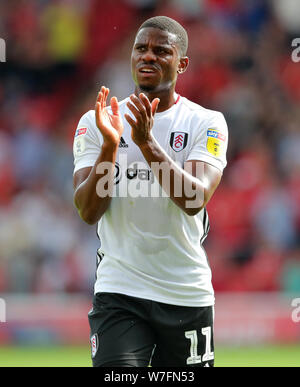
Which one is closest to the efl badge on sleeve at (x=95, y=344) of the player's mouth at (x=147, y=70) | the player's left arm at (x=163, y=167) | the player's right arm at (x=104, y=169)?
the player's right arm at (x=104, y=169)

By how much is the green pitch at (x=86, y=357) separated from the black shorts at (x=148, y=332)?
4.34 metres

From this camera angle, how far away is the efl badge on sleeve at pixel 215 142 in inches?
187

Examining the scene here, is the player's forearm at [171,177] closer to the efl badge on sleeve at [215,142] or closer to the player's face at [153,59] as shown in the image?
the efl badge on sleeve at [215,142]

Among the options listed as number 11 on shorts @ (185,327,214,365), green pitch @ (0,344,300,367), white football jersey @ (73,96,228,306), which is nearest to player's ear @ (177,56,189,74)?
white football jersey @ (73,96,228,306)

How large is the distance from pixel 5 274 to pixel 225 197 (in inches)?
125

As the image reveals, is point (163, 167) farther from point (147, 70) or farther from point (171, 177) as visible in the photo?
point (147, 70)

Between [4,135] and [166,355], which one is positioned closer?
[166,355]

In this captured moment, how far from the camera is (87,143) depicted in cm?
485

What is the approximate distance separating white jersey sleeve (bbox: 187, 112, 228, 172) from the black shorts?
0.84 meters

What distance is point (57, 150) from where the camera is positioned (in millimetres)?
12484

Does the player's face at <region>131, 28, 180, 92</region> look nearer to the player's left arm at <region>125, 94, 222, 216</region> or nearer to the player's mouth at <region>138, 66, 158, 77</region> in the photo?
the player's mouth at <region>138, 66, 158, 77</region>

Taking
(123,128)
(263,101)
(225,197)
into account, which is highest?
(263,101)

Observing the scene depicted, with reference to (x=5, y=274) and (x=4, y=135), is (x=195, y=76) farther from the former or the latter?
(x=5, y=274)

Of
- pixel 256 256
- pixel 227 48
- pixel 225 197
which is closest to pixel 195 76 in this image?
pixel 227 48
